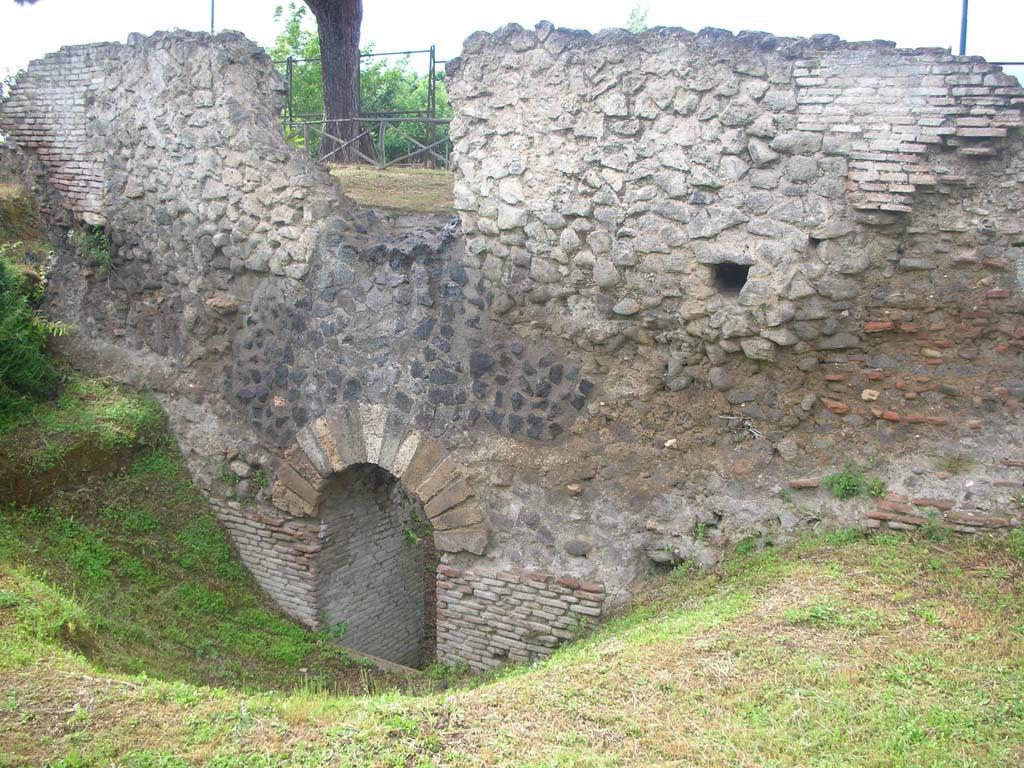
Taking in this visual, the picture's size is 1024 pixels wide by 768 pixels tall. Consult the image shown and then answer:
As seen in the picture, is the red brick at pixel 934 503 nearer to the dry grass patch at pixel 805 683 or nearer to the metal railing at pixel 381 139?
the dry grass patch at pixel 805 683

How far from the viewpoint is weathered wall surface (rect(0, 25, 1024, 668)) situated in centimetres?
519

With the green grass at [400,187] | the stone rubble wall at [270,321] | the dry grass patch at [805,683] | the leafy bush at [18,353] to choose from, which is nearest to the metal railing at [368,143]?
the green grass at [400,187]

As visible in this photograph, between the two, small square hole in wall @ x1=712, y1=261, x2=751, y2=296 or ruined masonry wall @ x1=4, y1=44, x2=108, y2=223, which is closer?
small square hole in wall @ x1=712, y1=261, x2=751, y2=296

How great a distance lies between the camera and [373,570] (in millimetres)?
7961

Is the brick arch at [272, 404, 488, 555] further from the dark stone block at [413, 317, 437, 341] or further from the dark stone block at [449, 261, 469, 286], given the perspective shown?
the dark stone block at [449, 261, 469, 286]

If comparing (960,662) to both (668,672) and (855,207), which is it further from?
(855,207)

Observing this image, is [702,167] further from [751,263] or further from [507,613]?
[507,613]

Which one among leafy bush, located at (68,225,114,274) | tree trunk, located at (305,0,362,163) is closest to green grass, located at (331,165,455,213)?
tree trunk, located at (305,0,362,163)

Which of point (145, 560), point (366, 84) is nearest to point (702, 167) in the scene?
point (145, 560)

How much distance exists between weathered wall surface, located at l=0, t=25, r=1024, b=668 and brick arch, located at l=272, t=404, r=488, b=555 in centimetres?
2

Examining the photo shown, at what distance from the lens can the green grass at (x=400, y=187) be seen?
895cm

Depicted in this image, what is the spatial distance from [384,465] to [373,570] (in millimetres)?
1563

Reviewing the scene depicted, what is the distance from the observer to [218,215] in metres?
7.31

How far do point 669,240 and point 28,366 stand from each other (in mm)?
5256
